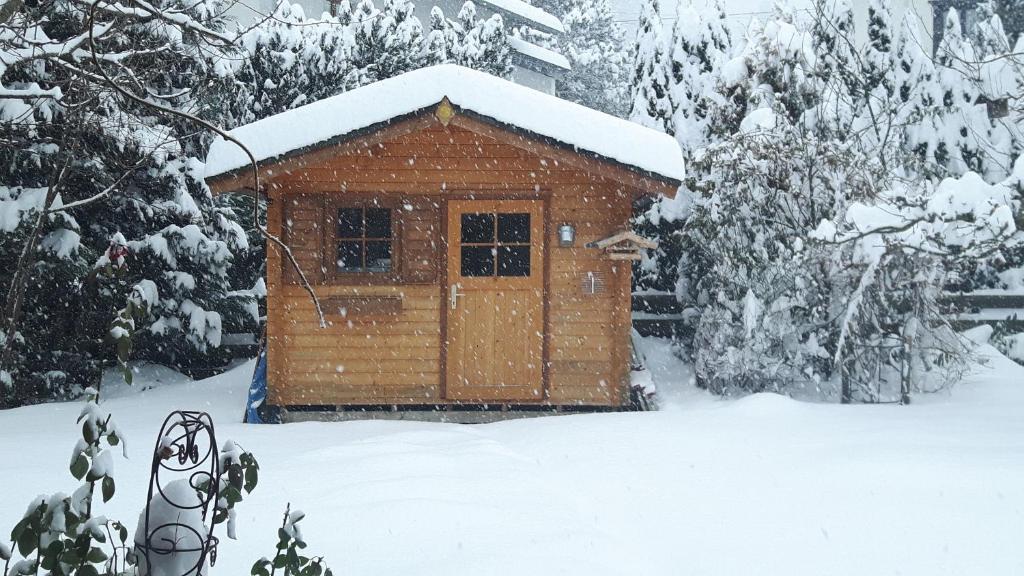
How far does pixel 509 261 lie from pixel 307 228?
2.03 metres

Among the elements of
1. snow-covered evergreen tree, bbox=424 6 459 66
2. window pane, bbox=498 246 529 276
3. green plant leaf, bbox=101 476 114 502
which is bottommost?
green plant leaf, bbox=101 476 114 502

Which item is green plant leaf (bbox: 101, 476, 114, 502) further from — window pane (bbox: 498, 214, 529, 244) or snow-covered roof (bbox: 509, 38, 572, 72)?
snow-covered roof (bbox: 509, 38, 572, 72)

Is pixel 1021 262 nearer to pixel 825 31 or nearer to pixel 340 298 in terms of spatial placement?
pixel 825 31

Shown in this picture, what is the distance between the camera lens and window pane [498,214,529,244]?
8.89 m

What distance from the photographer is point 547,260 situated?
29.1ft

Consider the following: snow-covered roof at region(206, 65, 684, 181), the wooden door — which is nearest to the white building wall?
snow-covered roof at region(206, 65, 684, 181)

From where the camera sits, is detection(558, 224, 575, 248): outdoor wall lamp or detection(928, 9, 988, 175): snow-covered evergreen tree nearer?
detection(558, 224, 575, 248): outdoor wall lamp

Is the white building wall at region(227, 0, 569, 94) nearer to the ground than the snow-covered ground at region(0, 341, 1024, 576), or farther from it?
farther from it

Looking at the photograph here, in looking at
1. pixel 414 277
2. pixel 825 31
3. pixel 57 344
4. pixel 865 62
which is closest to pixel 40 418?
pixel 57 344

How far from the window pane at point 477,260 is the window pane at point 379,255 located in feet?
2.52

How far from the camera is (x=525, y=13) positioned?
27875mm

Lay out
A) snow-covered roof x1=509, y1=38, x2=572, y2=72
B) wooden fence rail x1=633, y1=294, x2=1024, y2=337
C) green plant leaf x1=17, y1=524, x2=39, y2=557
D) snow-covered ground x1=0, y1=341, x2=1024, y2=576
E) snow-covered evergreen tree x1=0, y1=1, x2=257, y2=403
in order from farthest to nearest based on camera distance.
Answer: snow-covered roof x1=509, y1=38, x2=572, y2=72 → wooden fence rail x1=633, y1=294, x2=1024, y2=337 → snow-covered evergreen tree x1=0, y1=1, x2=257, y2=403 → snow-covered ground x1=0, y1=341, x2=1024, y2=576 → green plant leaf x1=17, y1=524, x2=39, y2=557

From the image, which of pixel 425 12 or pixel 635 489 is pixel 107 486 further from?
pixel 425 12

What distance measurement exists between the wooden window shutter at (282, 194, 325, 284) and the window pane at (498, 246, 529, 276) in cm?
178
